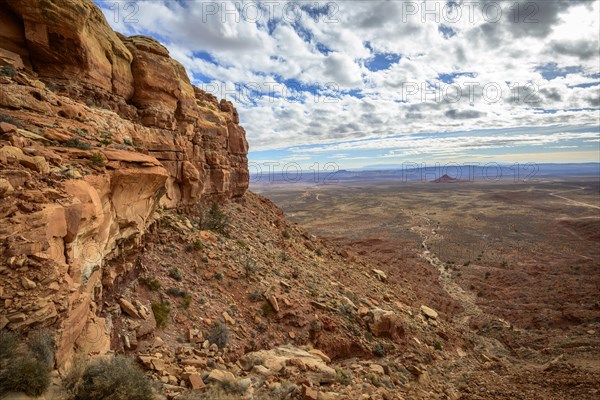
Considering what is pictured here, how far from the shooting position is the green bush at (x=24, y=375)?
4.53 metres

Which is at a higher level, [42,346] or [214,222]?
[214,222]

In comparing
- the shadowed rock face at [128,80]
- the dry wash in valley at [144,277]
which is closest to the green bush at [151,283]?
the dry wash in valley at [144,277]

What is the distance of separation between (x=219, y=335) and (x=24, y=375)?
6.22 m

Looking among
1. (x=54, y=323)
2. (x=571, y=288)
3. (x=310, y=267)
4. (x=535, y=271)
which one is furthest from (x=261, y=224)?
(x=535, y=271)

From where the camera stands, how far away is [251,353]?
410 inches

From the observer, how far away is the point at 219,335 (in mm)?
10359

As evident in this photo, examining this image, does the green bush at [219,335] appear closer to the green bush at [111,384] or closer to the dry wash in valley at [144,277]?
the dry wash in valley at [144,277]

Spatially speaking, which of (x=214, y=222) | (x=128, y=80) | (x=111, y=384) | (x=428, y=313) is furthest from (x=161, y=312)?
(x=428, y=313)

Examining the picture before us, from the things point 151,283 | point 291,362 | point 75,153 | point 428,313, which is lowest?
point 428,313

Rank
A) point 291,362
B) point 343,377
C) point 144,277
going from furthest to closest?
point 144,277
point 291,362
point 343,377

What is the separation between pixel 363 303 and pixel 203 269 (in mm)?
9267

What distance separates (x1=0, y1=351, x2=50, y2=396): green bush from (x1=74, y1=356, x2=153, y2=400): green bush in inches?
25.5

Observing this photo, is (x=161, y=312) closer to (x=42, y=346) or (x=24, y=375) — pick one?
(x=42, y=346)

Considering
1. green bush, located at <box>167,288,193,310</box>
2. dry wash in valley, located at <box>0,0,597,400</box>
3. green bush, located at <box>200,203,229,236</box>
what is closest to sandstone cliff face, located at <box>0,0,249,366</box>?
dry wash in valley, located at <box>0,0,597,400</box>
